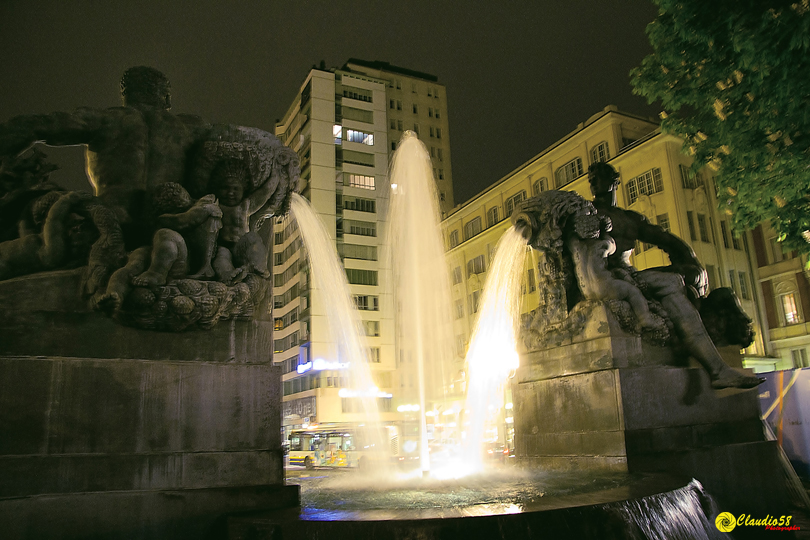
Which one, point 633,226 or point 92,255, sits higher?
point 633,226

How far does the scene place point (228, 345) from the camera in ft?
15.7

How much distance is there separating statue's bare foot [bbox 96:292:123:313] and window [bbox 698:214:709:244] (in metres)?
35.2

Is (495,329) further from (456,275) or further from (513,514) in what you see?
(456,275)

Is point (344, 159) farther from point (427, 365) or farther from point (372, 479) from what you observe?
point (372, 479)

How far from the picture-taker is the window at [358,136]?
5997cm

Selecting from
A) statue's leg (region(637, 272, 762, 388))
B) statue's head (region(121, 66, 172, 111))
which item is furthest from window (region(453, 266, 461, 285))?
statue's head (region(121, 66, 172, 111))

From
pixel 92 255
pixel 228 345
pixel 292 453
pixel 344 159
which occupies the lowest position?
pixel 292 453

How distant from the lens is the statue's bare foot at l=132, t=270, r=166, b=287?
4.40 m

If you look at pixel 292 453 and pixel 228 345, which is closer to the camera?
pixel 228 345

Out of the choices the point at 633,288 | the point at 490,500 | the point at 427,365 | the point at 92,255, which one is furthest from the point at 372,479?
the point at 427,365

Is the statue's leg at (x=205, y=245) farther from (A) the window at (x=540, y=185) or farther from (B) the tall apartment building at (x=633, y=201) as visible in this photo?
(A) the window at (x=540, y=185)

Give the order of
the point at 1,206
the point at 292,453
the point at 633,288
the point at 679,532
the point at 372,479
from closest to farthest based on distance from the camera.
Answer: the point at 679,532, the point at 1,206, the point at 633,288, the point at 372,479, the point at 292,453

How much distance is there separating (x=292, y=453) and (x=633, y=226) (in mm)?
30303

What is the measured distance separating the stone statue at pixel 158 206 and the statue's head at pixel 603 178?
4.54 m
